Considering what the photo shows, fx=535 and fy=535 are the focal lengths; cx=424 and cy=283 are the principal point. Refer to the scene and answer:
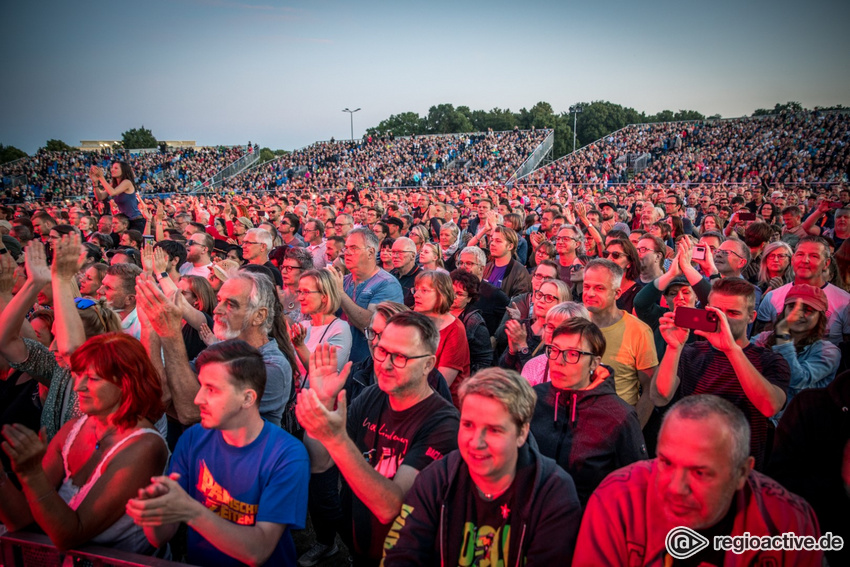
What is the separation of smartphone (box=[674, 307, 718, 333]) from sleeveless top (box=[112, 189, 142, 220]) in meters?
9.59

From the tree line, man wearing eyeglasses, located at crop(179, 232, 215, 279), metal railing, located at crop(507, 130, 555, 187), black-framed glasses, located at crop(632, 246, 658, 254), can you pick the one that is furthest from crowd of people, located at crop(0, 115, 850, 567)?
the tree line

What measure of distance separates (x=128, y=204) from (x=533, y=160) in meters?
27.8

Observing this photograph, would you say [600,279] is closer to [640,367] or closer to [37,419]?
[640,367]

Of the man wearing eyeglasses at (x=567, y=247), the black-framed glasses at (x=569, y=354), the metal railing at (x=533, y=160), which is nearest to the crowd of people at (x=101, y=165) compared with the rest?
the metal railing at (x=533, y=160)

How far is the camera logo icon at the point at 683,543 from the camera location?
1.75 meters

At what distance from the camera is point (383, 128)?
101 m

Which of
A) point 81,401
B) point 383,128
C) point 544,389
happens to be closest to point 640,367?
point 544,389

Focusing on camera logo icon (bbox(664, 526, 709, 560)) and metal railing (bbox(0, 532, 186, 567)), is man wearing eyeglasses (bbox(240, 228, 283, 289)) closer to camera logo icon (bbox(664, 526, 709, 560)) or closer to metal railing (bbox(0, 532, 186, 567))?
metal railing (bbox(0, 532, 186, 567))

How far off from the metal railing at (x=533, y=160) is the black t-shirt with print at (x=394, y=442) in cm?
2828

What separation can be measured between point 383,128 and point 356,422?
103462mm

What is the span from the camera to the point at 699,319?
9.06ft

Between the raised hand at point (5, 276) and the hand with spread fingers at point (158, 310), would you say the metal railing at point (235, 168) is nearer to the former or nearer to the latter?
the raised hand at point (5, 276)

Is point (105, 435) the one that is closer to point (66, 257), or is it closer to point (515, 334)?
point (66, 257)

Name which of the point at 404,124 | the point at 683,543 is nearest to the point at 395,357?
the point at 683,543
